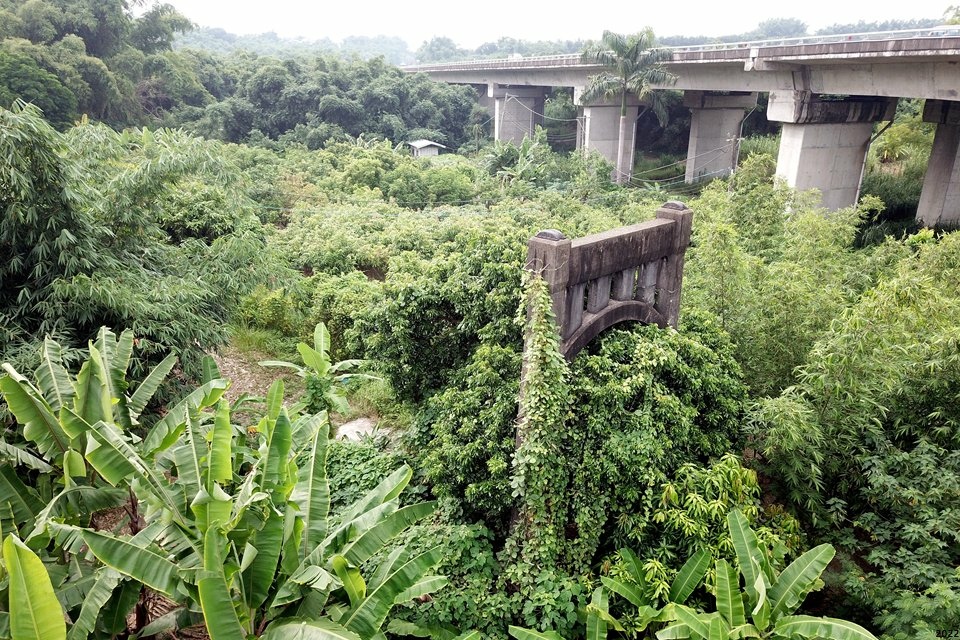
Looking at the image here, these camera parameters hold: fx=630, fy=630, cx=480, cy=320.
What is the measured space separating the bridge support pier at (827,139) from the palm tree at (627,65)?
283 inches

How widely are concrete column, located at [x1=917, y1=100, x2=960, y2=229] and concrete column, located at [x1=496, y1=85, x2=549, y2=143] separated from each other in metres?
26.2

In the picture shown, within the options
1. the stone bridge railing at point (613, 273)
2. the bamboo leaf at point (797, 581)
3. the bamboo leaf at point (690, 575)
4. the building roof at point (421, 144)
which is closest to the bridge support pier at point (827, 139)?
the stone bridge railing at point (613, 273)

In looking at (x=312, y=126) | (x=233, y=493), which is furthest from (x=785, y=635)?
(x=312, y=126)

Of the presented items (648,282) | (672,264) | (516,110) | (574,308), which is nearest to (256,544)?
(574,308)

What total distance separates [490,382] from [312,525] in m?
2.35

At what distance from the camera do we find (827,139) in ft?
60.7

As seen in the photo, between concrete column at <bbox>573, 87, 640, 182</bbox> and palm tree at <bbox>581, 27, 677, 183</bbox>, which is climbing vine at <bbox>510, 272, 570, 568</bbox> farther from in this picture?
concrete column at <bbox>573, 87, 640, 182</bbox>

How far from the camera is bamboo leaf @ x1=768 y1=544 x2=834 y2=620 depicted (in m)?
5.15

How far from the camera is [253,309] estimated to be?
13586 mm

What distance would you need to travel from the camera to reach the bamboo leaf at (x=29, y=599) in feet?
10.8

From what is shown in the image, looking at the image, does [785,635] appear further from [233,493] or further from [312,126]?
[312,126]

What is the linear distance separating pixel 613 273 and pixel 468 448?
2379mm

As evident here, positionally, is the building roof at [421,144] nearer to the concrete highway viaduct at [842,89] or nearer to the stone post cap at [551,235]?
the concrete highway viaduct at [842,89]

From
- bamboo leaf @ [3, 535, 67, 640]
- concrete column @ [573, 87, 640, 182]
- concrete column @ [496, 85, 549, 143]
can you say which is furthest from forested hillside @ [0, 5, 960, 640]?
concrete column @ [496, 85, 549, 143]
